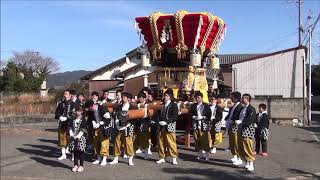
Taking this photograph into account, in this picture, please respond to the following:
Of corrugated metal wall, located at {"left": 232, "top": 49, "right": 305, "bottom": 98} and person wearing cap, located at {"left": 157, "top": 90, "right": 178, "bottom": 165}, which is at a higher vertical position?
corrugated metal wall, located at {"left": 232, "top": 49, "right": 305, "bottom": 98}

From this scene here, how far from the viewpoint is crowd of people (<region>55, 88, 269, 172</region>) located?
10.5 m

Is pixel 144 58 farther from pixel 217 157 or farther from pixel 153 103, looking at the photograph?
pixel 217 157

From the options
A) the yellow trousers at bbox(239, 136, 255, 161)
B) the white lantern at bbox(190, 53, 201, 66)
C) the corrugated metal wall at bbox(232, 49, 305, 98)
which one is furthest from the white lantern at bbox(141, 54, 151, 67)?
the corrugated metal wall at bbox(232, 49, 305, 98)

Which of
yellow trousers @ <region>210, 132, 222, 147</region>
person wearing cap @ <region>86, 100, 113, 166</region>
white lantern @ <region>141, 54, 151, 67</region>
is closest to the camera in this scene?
person wearing cap @ <region>86, 100, 113, 166</region>

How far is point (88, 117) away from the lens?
1180cm

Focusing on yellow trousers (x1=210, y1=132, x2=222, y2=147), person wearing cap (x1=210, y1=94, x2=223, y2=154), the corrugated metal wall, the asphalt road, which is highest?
the corrugated metal wall

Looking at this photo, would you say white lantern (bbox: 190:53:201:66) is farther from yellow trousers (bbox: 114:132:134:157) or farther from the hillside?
the hillside

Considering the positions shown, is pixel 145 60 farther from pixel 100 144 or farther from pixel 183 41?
pixel 100 144

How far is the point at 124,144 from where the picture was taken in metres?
11.4

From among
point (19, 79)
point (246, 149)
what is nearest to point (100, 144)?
point (246, 149)

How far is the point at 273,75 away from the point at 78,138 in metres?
22.9

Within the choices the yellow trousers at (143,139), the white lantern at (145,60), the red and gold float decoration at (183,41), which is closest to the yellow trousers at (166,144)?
the yellow trousers at (143,139)

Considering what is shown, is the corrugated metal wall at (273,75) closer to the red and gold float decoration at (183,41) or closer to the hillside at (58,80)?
the red and gold float decoration at (183,41)

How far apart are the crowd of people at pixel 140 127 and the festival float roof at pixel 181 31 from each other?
209 centimetres
